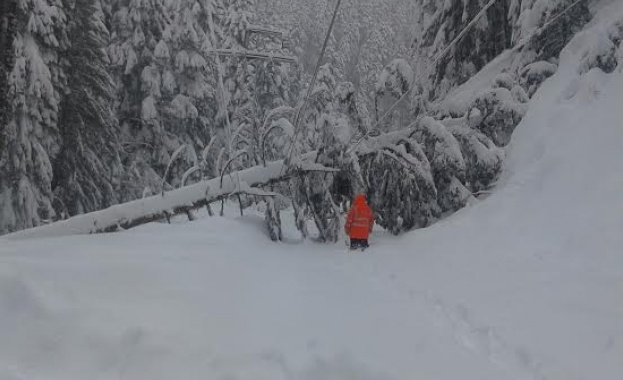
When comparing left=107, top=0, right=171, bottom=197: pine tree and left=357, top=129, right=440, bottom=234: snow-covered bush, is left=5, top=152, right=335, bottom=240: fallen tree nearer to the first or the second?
left=357, top=129, right=440, bottom=234: snow-covered bush

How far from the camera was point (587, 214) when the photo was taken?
656 centimetres

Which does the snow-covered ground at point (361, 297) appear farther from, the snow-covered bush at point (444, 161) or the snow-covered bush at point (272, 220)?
the snow-covered bush at point (272, 220)

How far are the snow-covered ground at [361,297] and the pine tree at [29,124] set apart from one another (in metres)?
6.51

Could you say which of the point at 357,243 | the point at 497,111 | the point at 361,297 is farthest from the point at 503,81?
the point at 361,297

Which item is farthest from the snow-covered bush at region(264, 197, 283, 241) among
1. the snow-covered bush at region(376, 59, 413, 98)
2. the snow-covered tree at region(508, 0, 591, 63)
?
the snow-covered tree at region(508, 0, 591, 63)

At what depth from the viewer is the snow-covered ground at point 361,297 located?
344 centimetres

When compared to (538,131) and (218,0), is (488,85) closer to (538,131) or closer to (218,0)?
(538,131)

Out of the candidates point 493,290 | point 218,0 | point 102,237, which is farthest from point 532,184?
point 218,0

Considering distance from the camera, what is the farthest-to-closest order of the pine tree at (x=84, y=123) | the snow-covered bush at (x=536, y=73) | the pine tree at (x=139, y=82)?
the pine tree at (x=139, y=82) → the pine tree at (x=84, y=123) → the snow-covered bush at (x=536, y=73)

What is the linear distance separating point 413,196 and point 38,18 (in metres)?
9.52

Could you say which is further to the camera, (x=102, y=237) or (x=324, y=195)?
(x=324, y=195)

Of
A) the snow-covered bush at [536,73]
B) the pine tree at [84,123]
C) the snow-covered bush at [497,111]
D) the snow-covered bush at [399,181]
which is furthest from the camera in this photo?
the pine tree at [84,123]

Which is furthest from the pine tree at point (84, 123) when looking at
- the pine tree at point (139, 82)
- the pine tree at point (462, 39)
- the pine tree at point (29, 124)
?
the pine tree at point (462, 39)

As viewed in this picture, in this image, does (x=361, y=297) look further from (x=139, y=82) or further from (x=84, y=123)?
(x=139, y=82)
